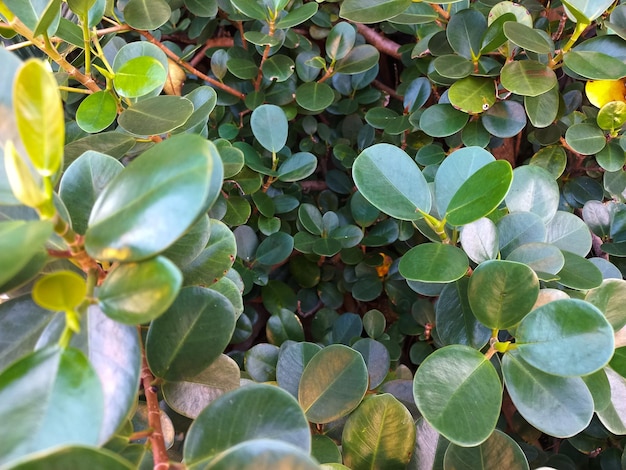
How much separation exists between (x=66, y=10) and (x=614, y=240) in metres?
1.10

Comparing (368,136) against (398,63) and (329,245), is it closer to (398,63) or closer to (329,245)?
(329,245)

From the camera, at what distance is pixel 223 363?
1.62 ft

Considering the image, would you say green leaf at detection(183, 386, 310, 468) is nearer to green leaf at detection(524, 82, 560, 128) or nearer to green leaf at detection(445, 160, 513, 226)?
green leaf at detection(445, 160, 513, 226)

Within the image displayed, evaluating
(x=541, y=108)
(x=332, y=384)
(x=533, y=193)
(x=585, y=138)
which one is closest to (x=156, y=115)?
(x=332, y=384)

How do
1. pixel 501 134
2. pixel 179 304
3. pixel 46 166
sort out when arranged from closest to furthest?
1. pixel 46 166
2. pixel 179 304
3. pixel 501 134

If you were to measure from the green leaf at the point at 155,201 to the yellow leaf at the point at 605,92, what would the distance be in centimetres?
82

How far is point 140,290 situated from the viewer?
0.29 meters

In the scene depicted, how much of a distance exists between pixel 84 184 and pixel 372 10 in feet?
1.83

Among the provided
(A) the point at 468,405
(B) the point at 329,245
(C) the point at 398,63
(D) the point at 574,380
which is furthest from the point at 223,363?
(C) the point at 398,63

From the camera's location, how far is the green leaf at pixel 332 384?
0.53m

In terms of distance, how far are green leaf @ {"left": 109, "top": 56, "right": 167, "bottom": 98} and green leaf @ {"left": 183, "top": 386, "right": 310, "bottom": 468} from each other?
420 mm

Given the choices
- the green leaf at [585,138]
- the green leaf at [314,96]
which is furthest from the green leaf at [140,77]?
the green leaf at [585,138]

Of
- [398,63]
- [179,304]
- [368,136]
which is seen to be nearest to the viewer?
[179,304]

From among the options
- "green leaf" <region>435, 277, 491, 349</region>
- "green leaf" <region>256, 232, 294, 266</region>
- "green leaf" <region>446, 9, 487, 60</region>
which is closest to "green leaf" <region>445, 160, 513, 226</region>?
"green leaf" <region>435, 277, 491, 349</region>
